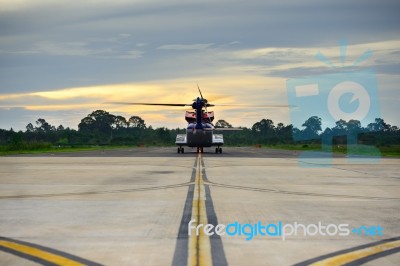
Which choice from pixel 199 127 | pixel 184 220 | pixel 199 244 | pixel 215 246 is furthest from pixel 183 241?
pixel 199 127

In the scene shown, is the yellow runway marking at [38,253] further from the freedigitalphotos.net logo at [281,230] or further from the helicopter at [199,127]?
the helicopter at [199,127]

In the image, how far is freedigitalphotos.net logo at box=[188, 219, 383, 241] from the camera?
1122 cm

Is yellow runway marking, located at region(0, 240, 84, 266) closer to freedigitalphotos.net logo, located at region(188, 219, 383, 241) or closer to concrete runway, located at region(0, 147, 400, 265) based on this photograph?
concrete runway, located at region(0, 147, 400, 265)

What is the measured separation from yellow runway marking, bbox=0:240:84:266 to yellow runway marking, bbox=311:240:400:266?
11.9ft

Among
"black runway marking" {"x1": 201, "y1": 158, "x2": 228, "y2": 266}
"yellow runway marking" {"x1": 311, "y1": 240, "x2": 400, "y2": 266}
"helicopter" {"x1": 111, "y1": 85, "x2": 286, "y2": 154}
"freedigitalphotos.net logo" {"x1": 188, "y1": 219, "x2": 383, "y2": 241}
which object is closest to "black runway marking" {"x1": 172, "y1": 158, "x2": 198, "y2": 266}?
"freedigitalphotos.net logo" {"x1": 188, "y1": 219, "x2": 383, "y2": 241}

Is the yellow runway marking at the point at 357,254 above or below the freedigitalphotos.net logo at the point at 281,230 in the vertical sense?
below

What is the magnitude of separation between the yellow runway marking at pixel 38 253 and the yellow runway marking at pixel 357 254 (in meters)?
3.62

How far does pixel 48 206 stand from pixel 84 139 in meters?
158

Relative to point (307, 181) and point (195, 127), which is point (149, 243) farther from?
point (195, 127)

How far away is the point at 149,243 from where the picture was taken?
33.5 feet

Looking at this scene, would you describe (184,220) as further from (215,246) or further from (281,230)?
(215,246)

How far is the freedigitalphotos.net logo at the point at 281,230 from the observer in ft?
36.8

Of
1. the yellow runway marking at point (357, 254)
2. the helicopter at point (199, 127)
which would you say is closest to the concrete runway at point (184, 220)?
the yellow runway marking at point (357, 254)

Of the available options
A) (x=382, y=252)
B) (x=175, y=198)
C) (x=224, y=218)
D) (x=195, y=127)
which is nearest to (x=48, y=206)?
(x=175, y=198)
